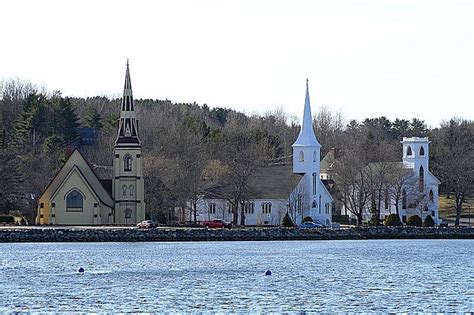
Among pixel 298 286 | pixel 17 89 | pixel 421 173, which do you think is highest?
pixel 17 89

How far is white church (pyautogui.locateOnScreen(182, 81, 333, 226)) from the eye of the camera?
345ft

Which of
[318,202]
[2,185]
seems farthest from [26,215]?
[318,202]

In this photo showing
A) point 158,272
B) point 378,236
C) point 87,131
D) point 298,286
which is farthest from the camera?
point 87,131

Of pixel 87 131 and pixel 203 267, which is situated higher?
pixel 87 131

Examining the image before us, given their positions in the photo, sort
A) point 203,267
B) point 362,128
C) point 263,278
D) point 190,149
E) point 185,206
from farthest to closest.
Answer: point 362,128
point 190,149
point 185,206
point 203,267
point 263,278

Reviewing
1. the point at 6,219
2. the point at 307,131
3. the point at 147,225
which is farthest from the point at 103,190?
the point at 307,131

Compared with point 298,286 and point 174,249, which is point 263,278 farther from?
point 174,249

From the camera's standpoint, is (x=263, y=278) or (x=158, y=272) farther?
(x=158, y=272)

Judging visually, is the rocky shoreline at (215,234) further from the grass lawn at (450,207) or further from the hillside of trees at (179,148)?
the grass lawn at (450,207)

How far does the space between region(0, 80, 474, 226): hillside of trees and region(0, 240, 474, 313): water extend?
22.0 metres

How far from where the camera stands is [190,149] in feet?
365

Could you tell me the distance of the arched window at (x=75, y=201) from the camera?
99188 mm

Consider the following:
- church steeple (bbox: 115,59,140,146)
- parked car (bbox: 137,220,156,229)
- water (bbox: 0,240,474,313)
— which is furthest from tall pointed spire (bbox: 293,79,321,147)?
water (bbox: 0,240,474,313)

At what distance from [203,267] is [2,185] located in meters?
42.9
